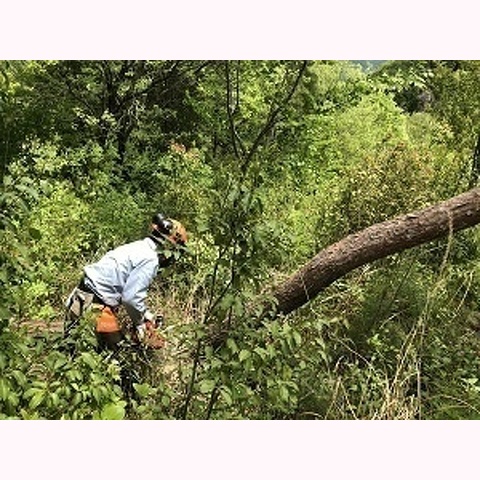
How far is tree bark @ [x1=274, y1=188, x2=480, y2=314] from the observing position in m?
4.43

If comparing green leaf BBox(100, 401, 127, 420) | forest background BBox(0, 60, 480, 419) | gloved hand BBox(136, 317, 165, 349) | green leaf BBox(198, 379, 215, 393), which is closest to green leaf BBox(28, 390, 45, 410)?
forest background BBox(0, 60, 480, 419)

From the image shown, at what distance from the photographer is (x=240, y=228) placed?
272 centimetres

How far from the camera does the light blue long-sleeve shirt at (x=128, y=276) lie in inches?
157

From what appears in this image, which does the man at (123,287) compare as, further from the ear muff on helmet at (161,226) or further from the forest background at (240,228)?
the forest background at (240,228)

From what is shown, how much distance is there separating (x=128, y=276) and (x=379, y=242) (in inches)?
64.2

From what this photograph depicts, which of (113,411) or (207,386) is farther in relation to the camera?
(207,386)

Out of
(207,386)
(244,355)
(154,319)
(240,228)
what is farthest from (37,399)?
(154,319)

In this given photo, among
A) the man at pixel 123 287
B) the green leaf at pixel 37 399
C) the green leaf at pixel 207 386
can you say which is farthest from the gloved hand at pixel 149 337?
the green leaf at pixel 37 399

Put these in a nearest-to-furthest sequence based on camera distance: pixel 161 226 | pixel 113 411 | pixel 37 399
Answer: pixel 37 399, pixel 113 411, pixel 161 226

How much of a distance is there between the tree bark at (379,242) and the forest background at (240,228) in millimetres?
218

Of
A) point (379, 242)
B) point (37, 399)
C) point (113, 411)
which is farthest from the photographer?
point (379, 242)

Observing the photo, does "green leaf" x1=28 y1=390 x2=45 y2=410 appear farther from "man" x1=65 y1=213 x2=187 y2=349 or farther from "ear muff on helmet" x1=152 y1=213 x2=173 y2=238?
"ear muff on helmet" x1=152 y1=213 x2=173 y2=238

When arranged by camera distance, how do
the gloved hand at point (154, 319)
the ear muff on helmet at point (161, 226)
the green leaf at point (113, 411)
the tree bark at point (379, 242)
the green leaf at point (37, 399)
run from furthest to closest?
1. the tree bark at point (379, 242)
2. the gloved hand at point (154, 319)
3. the ear muff on helmet at point (161, 226)
4. the green leaf at point (113, 411)
5. the green leaf at point (37, 399)

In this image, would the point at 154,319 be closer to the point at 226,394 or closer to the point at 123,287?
the point at 123,287
